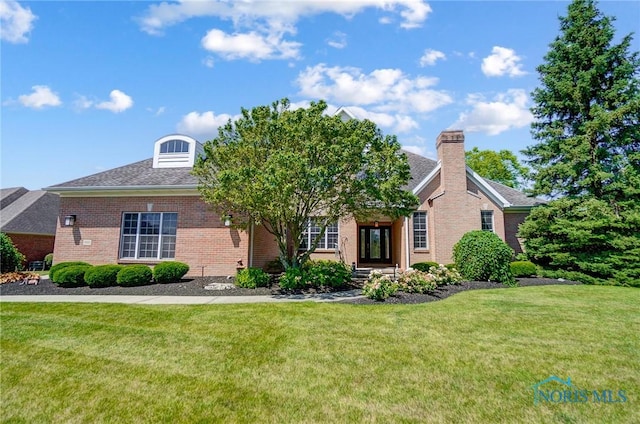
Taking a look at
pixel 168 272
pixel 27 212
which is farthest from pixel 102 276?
pixel 27 212

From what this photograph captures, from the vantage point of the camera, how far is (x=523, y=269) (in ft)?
44.3

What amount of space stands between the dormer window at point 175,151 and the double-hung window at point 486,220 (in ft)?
50.0

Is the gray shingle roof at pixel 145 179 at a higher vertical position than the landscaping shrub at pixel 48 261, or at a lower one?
higher

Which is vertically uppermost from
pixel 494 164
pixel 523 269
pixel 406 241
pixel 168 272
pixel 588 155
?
pixel 494 164

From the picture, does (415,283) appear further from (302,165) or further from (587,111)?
(587,111)

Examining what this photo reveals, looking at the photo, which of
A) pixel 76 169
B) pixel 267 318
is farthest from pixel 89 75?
pixel 267 318

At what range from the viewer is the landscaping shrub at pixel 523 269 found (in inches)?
531

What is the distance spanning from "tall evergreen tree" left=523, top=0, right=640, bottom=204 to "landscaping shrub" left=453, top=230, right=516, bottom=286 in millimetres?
5579

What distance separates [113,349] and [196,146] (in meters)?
12.9

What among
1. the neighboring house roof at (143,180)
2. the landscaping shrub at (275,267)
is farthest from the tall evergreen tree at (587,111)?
the landscaping shrub at (275,267)

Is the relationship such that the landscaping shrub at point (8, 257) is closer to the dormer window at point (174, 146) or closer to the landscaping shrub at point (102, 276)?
the landscaping shrub at point (102, 276)

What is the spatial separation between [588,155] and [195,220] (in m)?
17.4

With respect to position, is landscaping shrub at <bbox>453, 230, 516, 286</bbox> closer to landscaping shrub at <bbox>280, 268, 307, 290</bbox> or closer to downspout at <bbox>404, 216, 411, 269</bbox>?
downspout at <bbox>404, 216, 411, 269</bbox>

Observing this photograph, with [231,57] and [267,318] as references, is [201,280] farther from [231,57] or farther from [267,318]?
[231,57]
